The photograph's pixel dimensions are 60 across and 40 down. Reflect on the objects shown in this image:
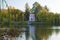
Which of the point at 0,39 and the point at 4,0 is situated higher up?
the point at 4,0

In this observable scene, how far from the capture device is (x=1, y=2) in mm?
1989

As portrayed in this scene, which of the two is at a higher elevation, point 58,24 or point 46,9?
point 46,9

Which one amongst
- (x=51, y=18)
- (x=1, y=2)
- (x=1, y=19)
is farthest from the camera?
(x=51, y=18)

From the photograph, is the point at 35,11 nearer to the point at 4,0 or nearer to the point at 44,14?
the point at 44,14

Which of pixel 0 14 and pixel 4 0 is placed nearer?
pixel 4 0

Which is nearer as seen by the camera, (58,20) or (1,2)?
(1,2)

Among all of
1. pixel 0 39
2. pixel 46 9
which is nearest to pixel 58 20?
pixel 46 9

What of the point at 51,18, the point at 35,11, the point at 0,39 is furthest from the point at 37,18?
the point at 0,39

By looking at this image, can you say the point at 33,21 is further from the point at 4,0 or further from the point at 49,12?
the point at 4,0

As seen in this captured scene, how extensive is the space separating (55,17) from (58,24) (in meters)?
1.01

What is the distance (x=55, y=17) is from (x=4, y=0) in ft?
62.4

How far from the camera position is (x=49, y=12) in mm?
20031

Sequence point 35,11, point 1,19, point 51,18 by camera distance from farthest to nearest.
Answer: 1. point 51,18
2. point 35,11
3. point 1,19

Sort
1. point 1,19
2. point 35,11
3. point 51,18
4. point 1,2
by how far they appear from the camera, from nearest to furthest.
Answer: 1. point 1,2
2. point 1,19
3. point 35,11
4. point 51,18
